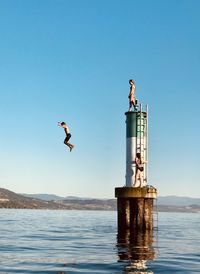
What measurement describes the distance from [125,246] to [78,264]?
6.63 meters

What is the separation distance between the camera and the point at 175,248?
23.3 metres

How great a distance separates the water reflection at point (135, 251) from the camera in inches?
613

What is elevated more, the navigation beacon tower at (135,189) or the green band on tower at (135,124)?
the green band on tower at (135,124)

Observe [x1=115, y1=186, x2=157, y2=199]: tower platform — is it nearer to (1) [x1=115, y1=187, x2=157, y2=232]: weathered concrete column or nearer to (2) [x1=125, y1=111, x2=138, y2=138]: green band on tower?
(1) [x1=115, y1=187, x2=157, y2=232]: weathered concrete column

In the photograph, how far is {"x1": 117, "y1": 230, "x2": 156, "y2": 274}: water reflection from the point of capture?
1556 centimetres

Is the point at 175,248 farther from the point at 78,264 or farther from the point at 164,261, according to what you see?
the point at 78,264

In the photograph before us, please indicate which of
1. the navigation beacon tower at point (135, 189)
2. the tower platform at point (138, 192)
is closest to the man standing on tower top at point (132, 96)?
the navigation beacon tower at point (135, 189)

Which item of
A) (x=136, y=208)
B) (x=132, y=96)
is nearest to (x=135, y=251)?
(x=136, y=208)

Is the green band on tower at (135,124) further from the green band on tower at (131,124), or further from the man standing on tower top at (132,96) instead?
the man standing on tower top at (132,96)

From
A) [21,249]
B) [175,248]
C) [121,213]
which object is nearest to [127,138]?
[121,213]

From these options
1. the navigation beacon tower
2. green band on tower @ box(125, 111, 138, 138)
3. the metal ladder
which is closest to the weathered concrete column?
the navigation beacon tower

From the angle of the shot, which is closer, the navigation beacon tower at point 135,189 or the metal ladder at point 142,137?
the navigation beacon tower at point 135,189

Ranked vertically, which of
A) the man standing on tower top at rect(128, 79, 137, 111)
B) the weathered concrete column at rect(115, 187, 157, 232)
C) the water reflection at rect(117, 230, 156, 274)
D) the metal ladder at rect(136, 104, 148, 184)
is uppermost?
the man standing on tower top at rect(128, 79, 137, 111)

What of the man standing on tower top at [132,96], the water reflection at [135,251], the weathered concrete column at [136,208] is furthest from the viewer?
the man standing on tower top at [132,96]
